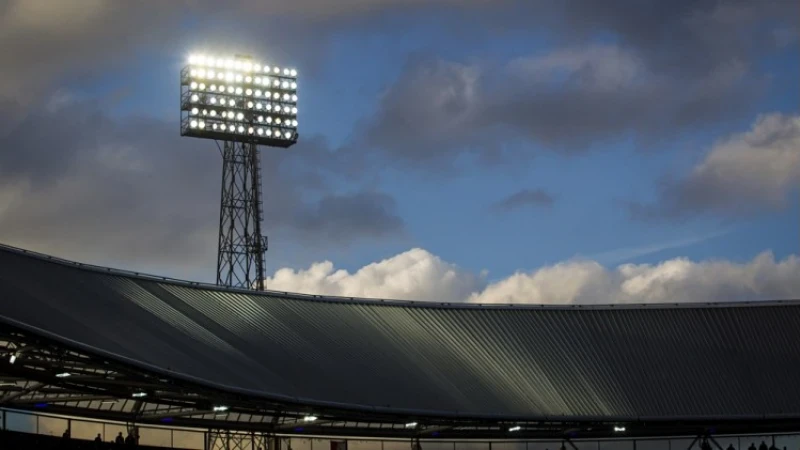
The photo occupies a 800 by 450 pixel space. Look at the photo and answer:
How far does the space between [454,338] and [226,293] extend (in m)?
10.3

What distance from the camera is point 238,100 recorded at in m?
84.9

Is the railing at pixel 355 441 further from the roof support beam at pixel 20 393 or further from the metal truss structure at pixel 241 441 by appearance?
the roof support beam at pixel 20 393

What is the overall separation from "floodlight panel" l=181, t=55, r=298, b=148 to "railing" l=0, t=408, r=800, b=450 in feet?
76.0

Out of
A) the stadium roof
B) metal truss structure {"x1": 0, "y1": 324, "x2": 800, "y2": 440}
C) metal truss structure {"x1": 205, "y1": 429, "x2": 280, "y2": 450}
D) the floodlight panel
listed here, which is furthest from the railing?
the floodlight panel

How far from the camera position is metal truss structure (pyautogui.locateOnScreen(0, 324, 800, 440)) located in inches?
1934

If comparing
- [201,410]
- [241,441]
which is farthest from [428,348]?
[201,410]

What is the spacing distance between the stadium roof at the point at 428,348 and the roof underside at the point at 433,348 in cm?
9

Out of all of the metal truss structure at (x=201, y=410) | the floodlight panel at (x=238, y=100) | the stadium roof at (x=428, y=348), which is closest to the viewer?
the metal truss structure at (x=201, y=410)

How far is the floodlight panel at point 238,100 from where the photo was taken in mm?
82688

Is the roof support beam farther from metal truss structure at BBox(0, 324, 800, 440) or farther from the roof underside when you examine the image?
the roof underside

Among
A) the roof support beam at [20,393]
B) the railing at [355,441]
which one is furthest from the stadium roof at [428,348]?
the roof support beam at [20,393]

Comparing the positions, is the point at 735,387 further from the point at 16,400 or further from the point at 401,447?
the point at 16,400

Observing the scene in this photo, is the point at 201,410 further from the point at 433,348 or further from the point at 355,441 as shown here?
the point at 433,348

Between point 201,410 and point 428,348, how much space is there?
10.4m
